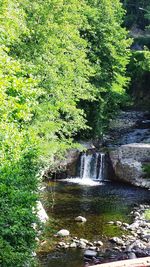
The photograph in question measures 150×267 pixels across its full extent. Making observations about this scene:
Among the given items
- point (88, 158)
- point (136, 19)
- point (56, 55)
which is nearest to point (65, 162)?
point (88, 158)

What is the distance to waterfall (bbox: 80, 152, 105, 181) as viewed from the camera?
25.5 metres

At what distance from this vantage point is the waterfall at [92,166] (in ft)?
83.6

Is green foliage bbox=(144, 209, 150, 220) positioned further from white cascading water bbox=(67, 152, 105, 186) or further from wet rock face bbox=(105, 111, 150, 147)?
wet rock face bbox=(105, 111, 150, 147)

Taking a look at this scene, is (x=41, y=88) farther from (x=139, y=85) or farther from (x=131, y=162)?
(x=139, y=85)

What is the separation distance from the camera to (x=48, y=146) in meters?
15.9

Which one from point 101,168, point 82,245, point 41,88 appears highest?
point 41,88

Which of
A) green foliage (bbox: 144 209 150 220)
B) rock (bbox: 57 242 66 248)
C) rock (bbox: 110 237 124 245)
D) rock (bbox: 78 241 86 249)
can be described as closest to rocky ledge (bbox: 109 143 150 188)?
green foliage (bbox: 144 209 150 220)

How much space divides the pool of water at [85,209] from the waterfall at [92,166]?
1.53 meters

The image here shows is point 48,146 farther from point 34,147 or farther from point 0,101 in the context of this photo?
point 0,101

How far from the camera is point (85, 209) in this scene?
59.1ft

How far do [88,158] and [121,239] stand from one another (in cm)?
1176

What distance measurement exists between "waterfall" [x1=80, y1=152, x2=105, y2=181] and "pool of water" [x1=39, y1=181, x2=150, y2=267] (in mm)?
1527

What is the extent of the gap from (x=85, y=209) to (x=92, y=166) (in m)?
8.01

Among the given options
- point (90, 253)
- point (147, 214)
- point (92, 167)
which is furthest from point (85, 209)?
point (92, 167)
